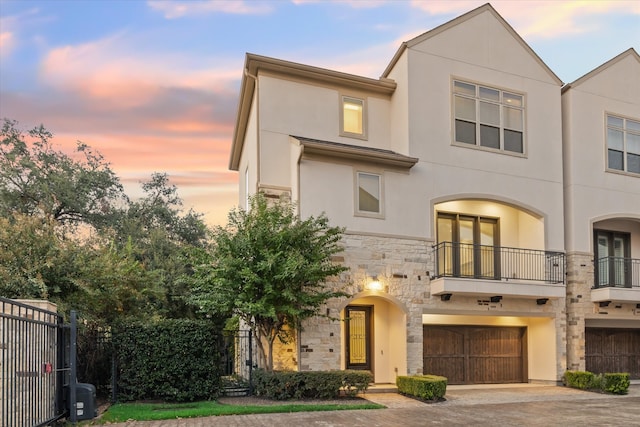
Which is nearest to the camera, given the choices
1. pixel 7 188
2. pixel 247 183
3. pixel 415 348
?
pixel 415 348

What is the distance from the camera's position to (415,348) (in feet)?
52.7

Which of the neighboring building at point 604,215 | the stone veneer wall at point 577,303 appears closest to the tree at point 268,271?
the stone veneer wall at point 577,303

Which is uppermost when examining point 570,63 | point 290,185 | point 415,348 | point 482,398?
point 570,63

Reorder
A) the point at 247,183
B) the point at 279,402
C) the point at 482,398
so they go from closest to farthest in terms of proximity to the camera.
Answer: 1. the point at 279,402
2. the point at 482,398
3. the point at 247,183

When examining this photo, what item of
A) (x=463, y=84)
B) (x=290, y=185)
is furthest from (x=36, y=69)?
(x=463, y=84)

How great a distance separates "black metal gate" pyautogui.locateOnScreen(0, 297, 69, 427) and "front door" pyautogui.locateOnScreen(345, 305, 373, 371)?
845 cm

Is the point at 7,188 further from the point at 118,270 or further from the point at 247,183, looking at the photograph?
→ the point at 118,270

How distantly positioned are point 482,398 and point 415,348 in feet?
7.24

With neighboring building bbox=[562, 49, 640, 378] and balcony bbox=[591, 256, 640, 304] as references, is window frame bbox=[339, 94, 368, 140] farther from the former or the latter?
balcony bbox=[591, 256, 640, 304]

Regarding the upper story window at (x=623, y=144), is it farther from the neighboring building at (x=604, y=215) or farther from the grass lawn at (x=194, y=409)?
the grass lawn at (x=194, y=409)

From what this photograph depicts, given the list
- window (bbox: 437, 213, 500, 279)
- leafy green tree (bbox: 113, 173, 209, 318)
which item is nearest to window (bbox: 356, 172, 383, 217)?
window (bbox: 437, 213, 500, 279)

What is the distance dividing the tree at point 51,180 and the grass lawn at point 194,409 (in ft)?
46.8

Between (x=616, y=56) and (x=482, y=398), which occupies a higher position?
(x=616, y=56)

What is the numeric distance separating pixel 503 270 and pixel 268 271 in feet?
29.1
